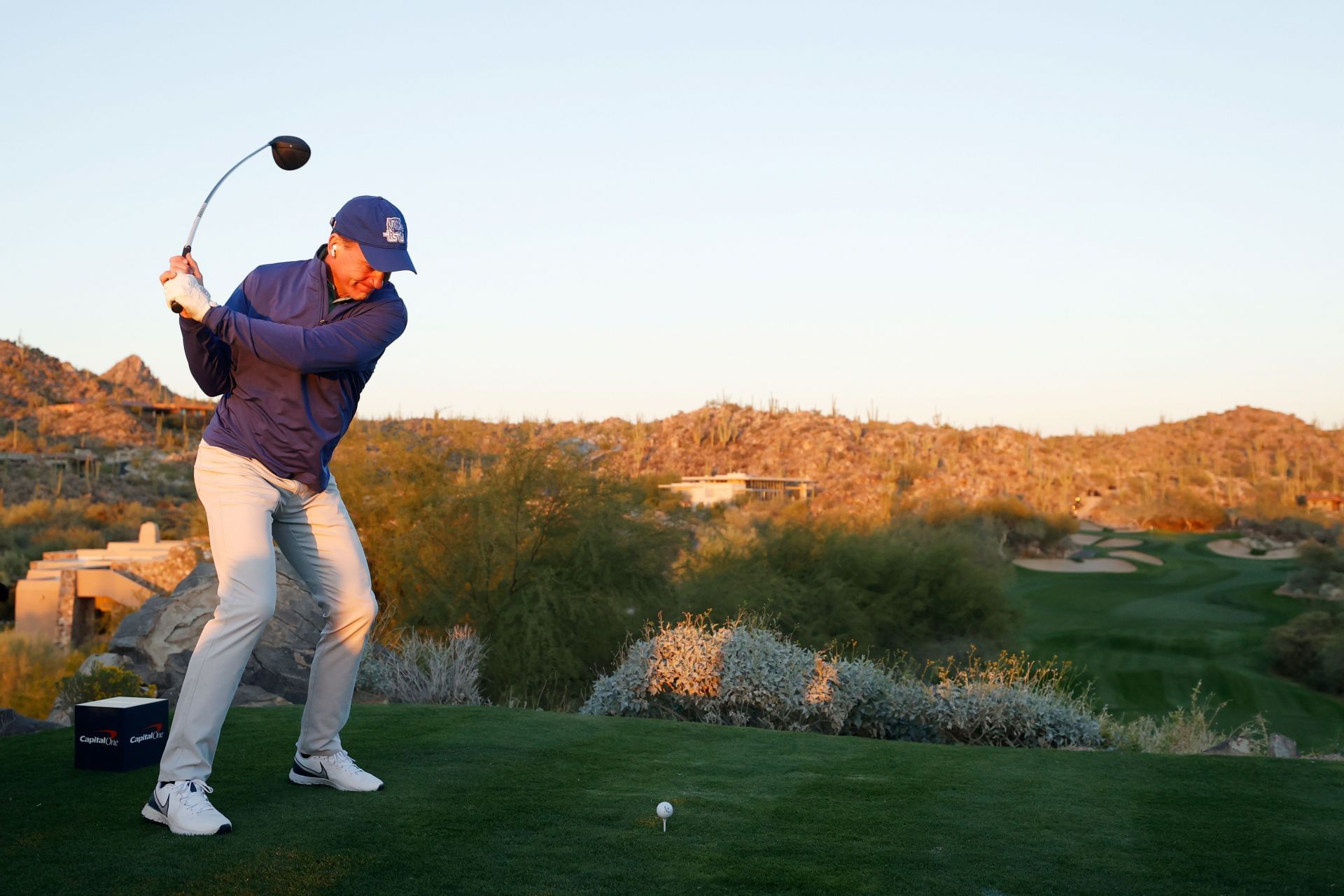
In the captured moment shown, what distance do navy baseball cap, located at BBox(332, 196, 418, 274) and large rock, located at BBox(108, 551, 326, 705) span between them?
6267mm

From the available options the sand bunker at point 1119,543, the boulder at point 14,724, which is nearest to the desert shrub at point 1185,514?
the sand bunker at point 1119,543

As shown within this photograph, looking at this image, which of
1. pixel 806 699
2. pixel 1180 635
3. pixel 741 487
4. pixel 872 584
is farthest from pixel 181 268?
pixel 741 487

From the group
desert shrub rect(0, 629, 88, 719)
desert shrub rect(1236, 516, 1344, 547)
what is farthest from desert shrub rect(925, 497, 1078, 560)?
desert shrub rect(0, 629, 88, 719)

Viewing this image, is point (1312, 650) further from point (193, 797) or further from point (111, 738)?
point (193, 797)

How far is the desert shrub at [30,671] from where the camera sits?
16.6m

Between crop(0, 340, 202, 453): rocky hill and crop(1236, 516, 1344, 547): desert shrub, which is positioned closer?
crop(1236, 516, 1344, 547): desert shrub

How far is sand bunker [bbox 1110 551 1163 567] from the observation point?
1985 inches

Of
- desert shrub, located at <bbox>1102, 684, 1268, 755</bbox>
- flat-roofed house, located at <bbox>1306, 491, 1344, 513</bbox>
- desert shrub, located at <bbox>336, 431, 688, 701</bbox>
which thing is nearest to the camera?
desert shrub, located at <bbox>1102, 684, 1268, 755</bbox>

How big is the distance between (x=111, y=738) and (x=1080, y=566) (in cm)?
5021

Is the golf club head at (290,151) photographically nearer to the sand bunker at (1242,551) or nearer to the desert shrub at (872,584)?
the desert shrub at (872,584)

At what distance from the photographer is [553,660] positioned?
16047 mm

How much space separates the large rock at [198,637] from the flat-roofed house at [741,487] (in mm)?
32982

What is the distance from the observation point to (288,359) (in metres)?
4.01

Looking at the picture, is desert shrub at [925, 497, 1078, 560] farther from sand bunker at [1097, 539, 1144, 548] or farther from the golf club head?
the golf club head
